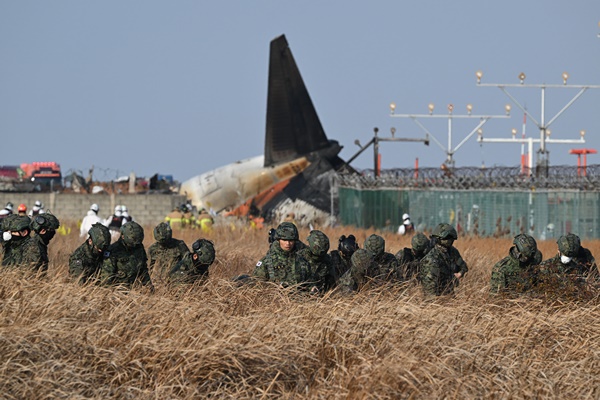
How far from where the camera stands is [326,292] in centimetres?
1597

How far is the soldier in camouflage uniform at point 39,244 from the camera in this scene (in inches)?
653

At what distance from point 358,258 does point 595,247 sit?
1405cm

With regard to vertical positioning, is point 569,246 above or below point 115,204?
above

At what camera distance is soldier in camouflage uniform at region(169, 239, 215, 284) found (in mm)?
16062

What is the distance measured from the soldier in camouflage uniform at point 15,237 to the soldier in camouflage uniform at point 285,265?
3370 millimetres

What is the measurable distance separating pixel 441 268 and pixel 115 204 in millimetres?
40272

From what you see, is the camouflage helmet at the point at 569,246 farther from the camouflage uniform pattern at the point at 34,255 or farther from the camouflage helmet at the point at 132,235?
the camouflage uniform pattern at the point at 34,255

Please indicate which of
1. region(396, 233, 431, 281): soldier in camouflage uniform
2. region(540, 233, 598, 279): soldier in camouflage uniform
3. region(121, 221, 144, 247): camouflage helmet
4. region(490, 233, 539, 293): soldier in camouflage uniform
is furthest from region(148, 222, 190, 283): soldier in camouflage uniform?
region(540, 233, 598, 279): soldier in camouflage uniform

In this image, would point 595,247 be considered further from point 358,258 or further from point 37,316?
point 37,316

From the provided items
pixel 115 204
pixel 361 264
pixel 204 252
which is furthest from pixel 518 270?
pixel 115 204

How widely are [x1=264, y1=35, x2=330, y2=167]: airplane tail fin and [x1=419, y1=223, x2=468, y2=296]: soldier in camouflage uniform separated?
36226 millimetres

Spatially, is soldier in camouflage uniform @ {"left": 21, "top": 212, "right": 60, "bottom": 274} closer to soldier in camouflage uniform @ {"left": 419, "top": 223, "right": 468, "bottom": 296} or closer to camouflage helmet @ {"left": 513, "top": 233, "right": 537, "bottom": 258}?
soldier in camouflage uniform @ {"left": 419, "top": 223, "right": 468, "bottom": 296}

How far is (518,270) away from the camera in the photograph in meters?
16.9

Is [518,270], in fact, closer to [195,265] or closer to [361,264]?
[361,264]
